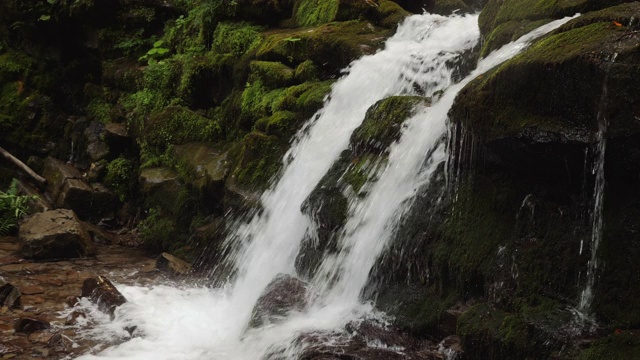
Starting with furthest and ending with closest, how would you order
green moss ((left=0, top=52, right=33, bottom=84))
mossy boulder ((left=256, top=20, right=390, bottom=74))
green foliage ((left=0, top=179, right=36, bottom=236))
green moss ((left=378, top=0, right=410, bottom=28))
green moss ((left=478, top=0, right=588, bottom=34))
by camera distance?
1. green moss ((left=0, top=52, right=33, bottom=84))
2. green moss ((left=378, top=0, right=410, bottom=28))
3. green foliage ((left=0, top=179, right=36, bottom=236))
4. mossy boulder ((left=256, top=20, right=390, bottom=74))
5. green moss ((left=478, top=0, right=588, bottom=34))

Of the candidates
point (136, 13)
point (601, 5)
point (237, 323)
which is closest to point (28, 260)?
point (237, 323)

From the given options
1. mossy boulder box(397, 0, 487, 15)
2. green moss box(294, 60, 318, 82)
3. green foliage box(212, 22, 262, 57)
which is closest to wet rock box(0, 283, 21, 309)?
green moss box(294, 60, 318, 82)

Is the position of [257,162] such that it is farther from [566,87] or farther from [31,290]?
[566,87]

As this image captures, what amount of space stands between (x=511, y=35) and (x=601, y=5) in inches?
40.1

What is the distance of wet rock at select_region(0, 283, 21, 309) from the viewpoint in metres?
6.56

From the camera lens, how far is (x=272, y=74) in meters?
9.27

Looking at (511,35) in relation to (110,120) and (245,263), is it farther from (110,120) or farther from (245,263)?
(110,120)

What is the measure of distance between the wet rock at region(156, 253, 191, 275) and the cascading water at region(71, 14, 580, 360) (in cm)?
53

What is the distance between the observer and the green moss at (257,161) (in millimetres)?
8070

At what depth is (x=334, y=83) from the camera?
27.7ft

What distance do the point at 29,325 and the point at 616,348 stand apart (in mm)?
5181

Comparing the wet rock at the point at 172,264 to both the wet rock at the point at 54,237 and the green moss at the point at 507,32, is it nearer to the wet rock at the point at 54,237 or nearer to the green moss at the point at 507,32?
the wet rock at the point at 54,237

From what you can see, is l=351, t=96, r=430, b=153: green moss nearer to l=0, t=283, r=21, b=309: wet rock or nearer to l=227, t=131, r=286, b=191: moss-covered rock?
l=227, t=131, r=286, b=191: moss-covered rock

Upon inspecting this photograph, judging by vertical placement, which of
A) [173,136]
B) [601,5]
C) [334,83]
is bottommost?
[173,136]
